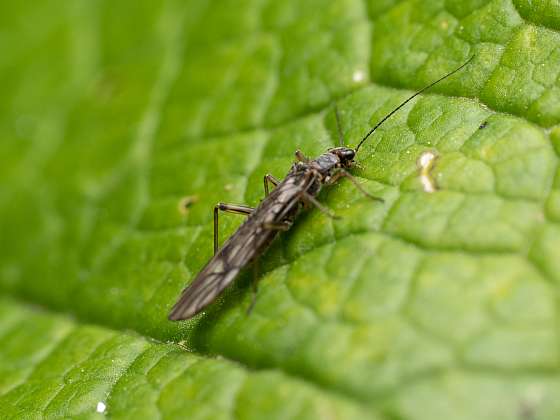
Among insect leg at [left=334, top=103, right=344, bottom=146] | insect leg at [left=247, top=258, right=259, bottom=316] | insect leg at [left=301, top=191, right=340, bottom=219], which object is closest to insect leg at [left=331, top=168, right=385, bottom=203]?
insect leg at [left=301, top=191, right=340, bottom=219]

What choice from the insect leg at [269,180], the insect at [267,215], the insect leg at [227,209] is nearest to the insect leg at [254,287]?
the insect at [267,215]

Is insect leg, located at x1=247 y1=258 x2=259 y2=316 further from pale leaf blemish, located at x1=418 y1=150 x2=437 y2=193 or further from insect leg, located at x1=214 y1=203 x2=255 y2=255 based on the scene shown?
pale leaf blemish, located at x1=418 y1=150 x2=437 y2=193

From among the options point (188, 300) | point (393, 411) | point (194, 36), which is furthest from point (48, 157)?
point (393, 411)

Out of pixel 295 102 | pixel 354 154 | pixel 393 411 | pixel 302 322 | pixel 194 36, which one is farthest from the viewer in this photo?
pixel 194 36

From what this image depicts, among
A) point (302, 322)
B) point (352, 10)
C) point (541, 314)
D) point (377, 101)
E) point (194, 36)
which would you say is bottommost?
point (541, 314)

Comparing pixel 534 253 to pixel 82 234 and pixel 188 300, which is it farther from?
pixel 82 234

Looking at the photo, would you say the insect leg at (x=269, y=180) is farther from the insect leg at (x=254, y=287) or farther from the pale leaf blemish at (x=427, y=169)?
the pale leaf blemish at (x=427, y=169)

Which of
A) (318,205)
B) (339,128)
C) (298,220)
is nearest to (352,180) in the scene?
(318,205)
